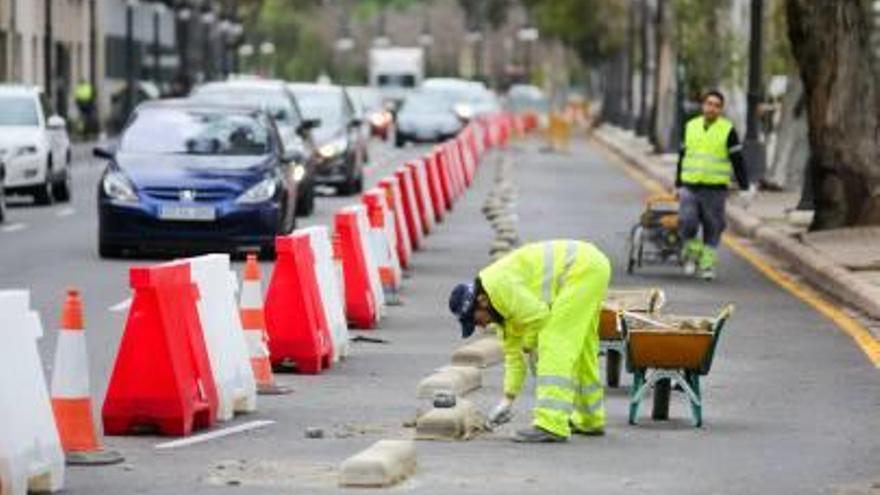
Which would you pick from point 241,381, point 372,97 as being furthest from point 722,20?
point 372,97

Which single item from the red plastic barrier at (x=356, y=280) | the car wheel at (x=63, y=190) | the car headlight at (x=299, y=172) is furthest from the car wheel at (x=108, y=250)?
the car wheel at (x=63, y=190)

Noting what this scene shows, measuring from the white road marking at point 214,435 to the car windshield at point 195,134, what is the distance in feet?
48.9

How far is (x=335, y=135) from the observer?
45.0 metres

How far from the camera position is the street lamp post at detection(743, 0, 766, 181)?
1682 inches

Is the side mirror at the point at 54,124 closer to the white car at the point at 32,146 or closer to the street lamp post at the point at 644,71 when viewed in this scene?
the white car at the point at 32,146

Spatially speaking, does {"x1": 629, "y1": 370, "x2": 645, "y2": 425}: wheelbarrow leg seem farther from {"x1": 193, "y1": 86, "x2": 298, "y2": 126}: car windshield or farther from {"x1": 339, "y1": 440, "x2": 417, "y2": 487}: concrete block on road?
{"x1": 193, "y1": 86, "x2": 298, "y2": 126}: car windshield

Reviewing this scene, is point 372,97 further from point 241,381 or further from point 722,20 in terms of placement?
point 241,381

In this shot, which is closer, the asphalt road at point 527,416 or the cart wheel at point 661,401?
the asphalt road at point 527,416

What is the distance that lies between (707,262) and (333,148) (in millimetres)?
17755

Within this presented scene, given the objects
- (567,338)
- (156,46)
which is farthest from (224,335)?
(156,46)

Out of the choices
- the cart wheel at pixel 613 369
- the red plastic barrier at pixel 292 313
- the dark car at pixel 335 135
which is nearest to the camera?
the cart wheel at pixel 613 369

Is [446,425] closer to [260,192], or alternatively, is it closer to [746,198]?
[260,192]

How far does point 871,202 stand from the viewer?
3123 centimetres

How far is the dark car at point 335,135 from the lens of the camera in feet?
147
